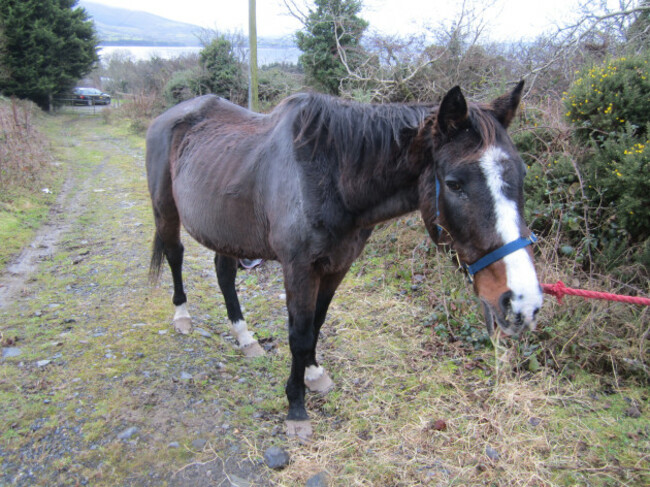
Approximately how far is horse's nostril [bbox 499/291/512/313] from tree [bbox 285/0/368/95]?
919cm

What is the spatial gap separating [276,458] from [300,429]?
272 mm

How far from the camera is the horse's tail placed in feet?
13.2

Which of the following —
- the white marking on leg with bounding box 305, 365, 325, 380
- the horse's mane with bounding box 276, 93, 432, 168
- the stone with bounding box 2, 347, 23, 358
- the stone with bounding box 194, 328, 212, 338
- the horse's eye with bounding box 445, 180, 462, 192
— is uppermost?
the horse's mane with bounding box 276, 93, 432, 168

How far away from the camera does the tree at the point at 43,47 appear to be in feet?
61.7

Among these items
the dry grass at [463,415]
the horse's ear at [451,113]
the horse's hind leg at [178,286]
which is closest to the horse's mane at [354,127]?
the horse's ear at [451,113]

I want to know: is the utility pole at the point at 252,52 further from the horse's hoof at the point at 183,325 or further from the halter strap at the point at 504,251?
the halter strap at the point at 504,251

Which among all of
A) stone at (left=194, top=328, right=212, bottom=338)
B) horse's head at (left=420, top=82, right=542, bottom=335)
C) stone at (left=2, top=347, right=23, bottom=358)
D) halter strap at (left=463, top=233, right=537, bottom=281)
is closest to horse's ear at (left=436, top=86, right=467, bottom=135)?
horse's head at (left=420, top=82, right=542, bottom=335)

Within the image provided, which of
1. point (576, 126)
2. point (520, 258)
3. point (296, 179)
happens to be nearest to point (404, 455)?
point (520, 258)

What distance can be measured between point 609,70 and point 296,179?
3689mm

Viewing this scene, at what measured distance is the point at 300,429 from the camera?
8.60 feet

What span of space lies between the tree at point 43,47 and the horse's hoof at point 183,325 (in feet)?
72.8

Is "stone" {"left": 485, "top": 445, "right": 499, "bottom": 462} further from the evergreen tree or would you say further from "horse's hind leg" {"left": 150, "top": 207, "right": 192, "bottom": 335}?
the evergreen tree

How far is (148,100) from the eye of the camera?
18719mm

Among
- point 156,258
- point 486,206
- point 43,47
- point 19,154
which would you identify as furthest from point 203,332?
point 43,47
